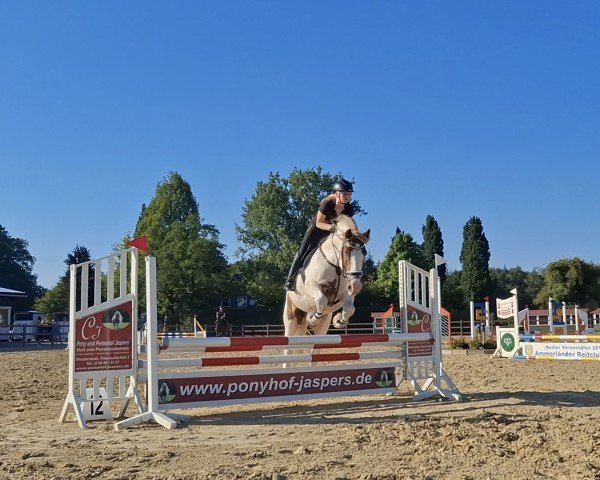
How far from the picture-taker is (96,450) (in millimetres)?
4625

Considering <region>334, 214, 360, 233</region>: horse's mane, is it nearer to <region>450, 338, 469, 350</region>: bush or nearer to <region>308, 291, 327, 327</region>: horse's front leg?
<region>308, 291, 327, 327</region>: horse's front leg

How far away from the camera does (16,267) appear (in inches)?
2852

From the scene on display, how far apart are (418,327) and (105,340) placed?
12.8ft

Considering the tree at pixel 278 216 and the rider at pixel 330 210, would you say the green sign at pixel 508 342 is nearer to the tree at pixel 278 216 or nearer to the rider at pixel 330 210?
the rider at pixel 330 210

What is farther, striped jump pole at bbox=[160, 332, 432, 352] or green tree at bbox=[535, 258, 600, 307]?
green tree at bbox=[535, 258, 600, 307]

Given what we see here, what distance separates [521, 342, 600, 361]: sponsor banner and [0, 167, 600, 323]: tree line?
1444 cm

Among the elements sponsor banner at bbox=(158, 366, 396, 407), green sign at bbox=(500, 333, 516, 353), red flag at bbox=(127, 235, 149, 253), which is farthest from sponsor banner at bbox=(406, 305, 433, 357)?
green sign at bbox=(500, 333, 516, 353)

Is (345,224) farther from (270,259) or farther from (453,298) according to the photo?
(453,298)

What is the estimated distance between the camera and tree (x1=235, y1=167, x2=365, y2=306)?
4112 centimetres

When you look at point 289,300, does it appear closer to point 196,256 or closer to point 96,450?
point 96,450

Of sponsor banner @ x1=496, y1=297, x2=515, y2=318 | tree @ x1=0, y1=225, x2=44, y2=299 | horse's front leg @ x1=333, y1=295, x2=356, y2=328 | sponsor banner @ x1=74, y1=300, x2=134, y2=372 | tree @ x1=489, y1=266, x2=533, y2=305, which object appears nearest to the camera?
sponsor banner @ x1=74, y1=300, x2=134, y2=372

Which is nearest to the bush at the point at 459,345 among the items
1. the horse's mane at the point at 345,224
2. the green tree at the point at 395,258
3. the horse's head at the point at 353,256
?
the horse's mane at the point at 345,224

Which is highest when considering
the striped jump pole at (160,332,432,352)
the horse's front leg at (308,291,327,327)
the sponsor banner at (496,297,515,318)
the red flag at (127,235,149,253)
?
the red flag at (127,235,149,253)

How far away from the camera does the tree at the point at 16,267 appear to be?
69.6 metres
